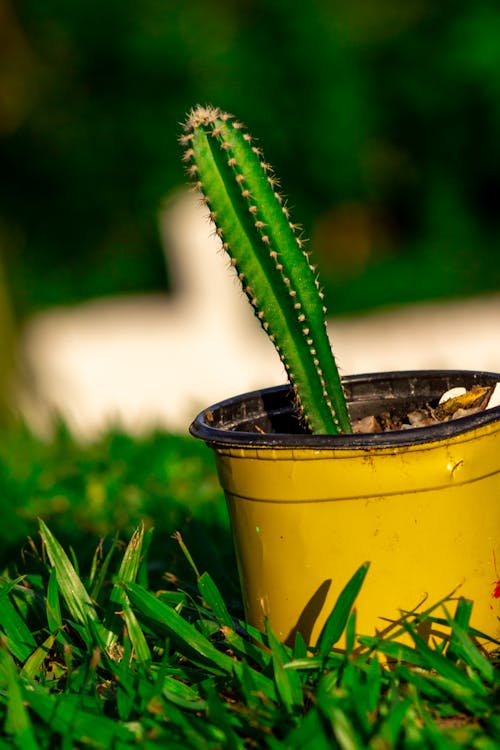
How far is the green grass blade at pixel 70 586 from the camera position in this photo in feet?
7.80

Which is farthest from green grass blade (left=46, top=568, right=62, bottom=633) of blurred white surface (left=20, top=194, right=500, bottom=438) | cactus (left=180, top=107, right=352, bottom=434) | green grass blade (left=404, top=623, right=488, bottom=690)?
blurred white surface (left=20, top=194, right=500, bottom=438)

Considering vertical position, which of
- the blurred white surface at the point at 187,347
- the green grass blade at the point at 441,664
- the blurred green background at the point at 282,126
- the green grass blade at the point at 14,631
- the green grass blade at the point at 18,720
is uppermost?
the blurred green background at the point at 282,126

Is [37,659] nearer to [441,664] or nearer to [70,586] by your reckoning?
[70,586]

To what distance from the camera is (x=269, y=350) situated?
302 inches

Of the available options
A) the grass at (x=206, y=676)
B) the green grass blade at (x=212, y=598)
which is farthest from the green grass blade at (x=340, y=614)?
the green grass blade at (x=212, y=598)

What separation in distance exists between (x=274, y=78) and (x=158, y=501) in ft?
34.3

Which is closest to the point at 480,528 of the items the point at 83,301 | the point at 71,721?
the point at 71,721

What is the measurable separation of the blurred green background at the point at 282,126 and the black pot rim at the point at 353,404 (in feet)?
30.8

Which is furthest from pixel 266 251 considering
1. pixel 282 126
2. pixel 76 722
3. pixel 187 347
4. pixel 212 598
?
pixel 282 126

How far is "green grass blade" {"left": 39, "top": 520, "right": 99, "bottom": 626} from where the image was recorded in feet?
7.80

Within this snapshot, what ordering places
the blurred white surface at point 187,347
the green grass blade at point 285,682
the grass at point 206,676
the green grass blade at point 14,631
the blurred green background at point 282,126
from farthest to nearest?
the blurred green background at point 282,126 → the blurred white surface at point 187,347 → the green grass blade at point 14,631 → the green grass blade at point 285,682 → the grass at point 206,676

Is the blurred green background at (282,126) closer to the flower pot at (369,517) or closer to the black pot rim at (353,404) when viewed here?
the black pot rim at (353,404)

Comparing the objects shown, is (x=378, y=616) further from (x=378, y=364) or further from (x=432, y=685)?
(x=378, y=364)

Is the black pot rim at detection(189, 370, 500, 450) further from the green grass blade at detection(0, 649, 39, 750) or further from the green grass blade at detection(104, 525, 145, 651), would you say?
the green grass blade at detection(0, 649, 39, 750)
